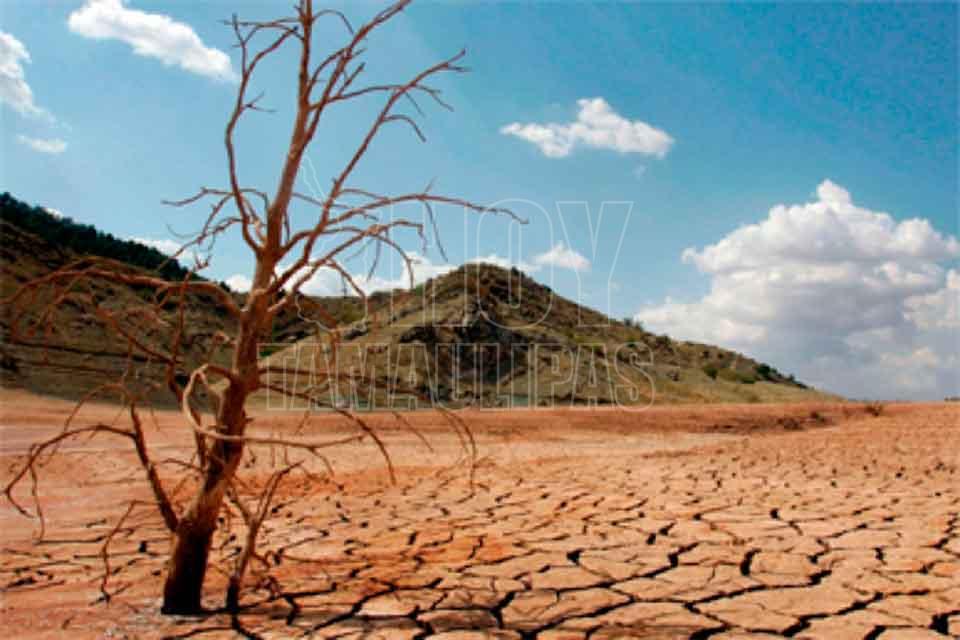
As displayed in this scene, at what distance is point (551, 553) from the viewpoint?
3.49 m

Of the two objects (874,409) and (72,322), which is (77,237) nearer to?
(72,322)

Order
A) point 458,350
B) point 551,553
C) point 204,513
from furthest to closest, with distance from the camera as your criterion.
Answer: point 458,350 → point 551,553 → point 204,513

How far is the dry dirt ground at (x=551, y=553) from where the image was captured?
2539 millimetres

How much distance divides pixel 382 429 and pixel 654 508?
7.73 meters

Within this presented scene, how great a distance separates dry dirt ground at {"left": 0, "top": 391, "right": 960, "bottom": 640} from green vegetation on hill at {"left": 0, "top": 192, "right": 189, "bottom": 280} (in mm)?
23083

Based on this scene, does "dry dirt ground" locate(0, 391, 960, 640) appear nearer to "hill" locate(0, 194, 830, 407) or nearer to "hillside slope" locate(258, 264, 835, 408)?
"hill" locate(0, 194, 830, 407)

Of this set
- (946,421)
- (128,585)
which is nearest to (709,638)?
(128,585)

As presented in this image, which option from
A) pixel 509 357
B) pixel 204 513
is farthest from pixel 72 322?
pixel 204 513

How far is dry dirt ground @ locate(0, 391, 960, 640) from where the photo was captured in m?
2.54

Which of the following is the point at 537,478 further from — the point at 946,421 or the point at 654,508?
the point at 946,421

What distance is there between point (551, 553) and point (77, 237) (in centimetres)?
3047

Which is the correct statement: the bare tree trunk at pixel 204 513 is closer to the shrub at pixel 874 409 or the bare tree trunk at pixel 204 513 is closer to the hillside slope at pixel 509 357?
the hillside slope at pixel 509 357

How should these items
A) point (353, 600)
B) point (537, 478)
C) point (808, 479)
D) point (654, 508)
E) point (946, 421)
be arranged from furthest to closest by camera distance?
point (946, 421) < point (537, 478) < point (808, 479) < point (654, 508) < point (353, 600)

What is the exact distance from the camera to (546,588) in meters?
2.93
